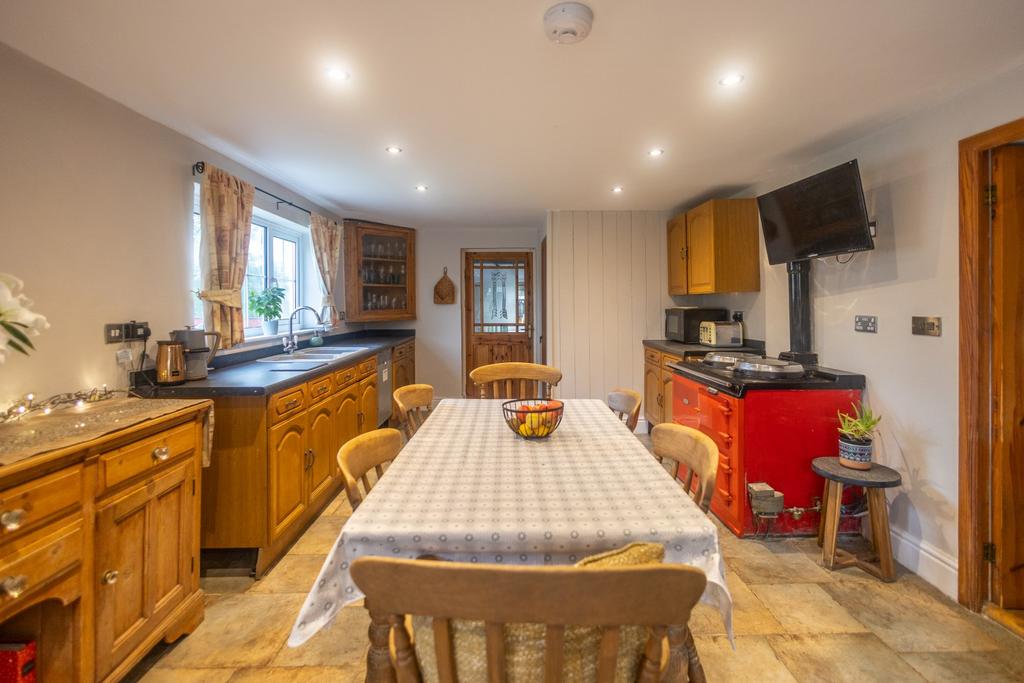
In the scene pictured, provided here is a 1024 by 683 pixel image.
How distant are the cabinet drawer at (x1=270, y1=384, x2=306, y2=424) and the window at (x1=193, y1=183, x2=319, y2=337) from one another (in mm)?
787

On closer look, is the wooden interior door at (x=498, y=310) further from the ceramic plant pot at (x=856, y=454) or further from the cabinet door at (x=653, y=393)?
the ceramic plant pot at (x=856, y=454)

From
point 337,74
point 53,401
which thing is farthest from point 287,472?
point 337,74

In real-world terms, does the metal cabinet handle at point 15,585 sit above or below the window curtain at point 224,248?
below

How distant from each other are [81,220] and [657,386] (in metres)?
4.05

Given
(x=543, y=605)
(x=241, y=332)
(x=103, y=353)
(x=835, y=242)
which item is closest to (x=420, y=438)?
(x=543, y=605)

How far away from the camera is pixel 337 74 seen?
1.91 metres

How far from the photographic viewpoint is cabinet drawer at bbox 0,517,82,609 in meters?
1.09

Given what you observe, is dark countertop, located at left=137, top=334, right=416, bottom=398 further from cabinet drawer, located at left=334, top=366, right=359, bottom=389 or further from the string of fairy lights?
the string of fairy lights

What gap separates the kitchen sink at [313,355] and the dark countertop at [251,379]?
0.08m

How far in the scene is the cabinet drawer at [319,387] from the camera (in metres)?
2.65

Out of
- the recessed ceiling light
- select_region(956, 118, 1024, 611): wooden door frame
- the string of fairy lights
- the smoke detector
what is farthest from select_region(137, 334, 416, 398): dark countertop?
select_region(956, 118, 1024, 611): wooden door frame

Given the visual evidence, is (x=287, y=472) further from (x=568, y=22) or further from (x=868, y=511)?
(x=868, y=511)

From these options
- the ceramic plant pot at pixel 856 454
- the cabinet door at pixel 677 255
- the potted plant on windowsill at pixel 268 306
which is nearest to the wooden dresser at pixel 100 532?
the potted plant on windowsill at pixel 268 306

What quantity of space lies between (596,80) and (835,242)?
1.60 m
